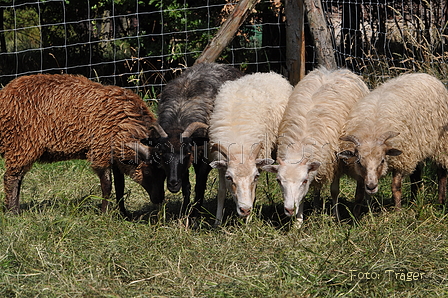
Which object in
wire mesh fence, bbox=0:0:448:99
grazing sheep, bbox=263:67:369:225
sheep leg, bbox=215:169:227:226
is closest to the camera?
grazing sheep, bbox=263:67:369:225

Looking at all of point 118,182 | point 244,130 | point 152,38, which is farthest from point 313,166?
point 152,38

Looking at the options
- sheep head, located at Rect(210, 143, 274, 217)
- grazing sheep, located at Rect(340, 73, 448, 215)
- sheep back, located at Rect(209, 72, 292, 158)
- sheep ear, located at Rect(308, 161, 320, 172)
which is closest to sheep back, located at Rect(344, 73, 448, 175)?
grazing sheep, located at Rect(340, 73, 448, 215)

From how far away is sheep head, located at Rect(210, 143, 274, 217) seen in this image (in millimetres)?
4793

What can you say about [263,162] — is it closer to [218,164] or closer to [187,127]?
[218,164]

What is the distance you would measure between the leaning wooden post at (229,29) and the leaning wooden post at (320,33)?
704mm

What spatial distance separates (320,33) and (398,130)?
2.10 m

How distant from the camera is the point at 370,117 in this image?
5.10m

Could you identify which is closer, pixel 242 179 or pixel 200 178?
pixel 242 179

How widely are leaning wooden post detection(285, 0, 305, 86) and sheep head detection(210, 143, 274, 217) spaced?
2.16 m

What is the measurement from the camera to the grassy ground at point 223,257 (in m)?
3.56

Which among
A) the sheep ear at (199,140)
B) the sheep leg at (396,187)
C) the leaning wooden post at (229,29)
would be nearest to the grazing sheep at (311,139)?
the sheep leg at (396,187)

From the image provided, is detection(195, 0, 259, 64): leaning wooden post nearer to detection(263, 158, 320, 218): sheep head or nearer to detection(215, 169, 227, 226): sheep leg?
detection(215, 169, 227, 226): sheep leg

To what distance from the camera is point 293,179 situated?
4832 millimetres

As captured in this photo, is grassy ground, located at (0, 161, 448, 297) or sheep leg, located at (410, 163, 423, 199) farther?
sheep leg, located at (410, 163, 423, 199)
